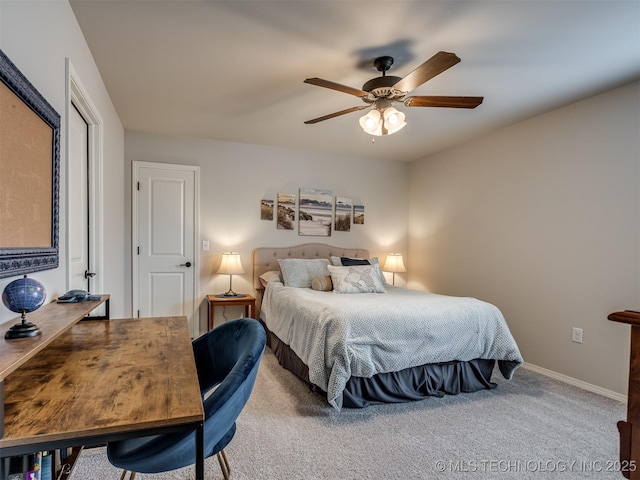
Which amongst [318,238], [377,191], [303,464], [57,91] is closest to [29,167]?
[57,91]

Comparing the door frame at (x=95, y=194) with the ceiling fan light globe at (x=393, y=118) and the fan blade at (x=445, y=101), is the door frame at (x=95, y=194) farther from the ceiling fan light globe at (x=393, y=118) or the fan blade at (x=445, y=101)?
the fan blade at (x=445, y=101)

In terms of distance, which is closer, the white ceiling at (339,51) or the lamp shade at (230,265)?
the white ceiling at (339,51)

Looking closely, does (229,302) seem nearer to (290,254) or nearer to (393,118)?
(290,254)

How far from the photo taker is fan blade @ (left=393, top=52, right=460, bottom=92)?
1825mm

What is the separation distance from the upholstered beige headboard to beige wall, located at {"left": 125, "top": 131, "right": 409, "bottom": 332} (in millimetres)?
86

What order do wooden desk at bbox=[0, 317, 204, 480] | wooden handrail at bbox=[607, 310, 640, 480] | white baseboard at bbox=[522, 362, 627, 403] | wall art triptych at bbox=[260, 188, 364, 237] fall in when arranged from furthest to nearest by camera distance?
wall art triptych at bbox=[260, 188, 364, 237] → white baseboard at bbox=[522, 362, 627, 403] → wooden handrail at bbox=[607, 310, 640, 480] → wooden desk at bbox=[0, 317, 204, 480]

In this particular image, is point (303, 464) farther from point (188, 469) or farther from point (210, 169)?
point (210, 169)

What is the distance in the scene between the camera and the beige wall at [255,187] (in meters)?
4.27

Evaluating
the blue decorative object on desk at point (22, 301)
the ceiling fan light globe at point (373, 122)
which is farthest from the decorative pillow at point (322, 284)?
the blue decorative object on desk at point (22, 301)

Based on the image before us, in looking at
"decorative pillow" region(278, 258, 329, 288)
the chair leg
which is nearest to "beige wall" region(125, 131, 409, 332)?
"decorative pillow" region(278, 258, 329, 288)

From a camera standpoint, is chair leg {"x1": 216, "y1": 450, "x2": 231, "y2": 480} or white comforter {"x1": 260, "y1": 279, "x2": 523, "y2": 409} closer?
chair leg {"x1": 216, "y1": 450, "x2": 231, "y2": 480}

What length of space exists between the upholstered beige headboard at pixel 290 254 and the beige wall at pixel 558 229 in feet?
4.19

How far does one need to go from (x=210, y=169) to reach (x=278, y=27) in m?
2.54

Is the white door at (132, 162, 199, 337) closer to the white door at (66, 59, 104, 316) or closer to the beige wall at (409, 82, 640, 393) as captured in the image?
the white door at (66, 59, 104, 316)
